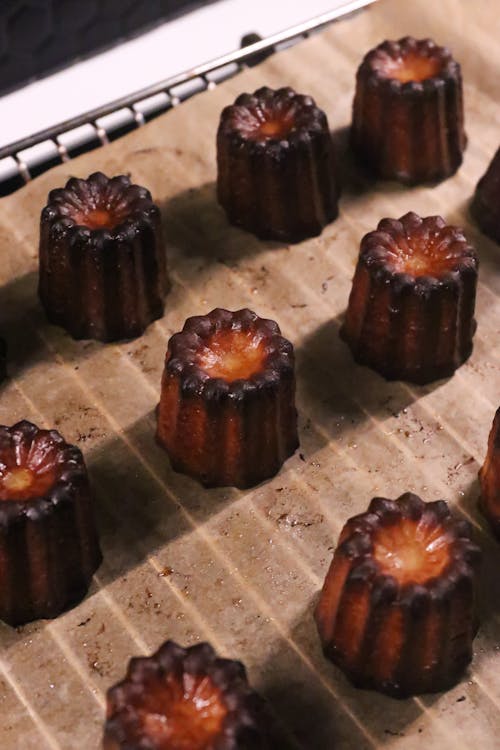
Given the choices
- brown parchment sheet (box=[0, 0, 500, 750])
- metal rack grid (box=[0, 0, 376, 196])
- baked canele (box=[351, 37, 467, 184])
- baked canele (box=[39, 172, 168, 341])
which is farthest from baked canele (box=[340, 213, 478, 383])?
metal rack grid (box=[0, 0, 376, 196])

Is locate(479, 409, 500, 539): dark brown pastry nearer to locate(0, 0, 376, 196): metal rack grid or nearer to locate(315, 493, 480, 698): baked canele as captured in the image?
locate(315, 493, 480, 698): baked canele

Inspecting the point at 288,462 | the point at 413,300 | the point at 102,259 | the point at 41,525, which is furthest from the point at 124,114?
the point at 41,525

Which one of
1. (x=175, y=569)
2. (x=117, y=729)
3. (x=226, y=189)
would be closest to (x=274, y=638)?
(x=175, y=569)

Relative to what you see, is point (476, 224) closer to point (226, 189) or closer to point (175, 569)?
point (226, 189)

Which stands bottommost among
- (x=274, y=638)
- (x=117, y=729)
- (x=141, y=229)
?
(x=274, y=638)

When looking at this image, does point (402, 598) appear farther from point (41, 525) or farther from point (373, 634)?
point (41, 525)
